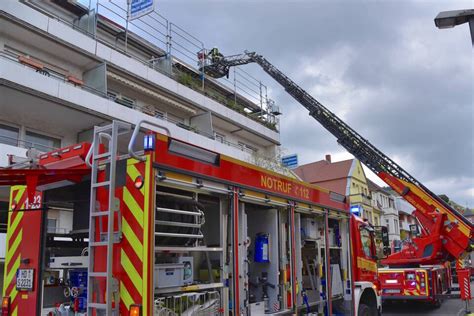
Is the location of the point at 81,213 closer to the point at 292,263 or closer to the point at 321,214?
the point at 292,263

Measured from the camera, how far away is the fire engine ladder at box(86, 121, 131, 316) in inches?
160

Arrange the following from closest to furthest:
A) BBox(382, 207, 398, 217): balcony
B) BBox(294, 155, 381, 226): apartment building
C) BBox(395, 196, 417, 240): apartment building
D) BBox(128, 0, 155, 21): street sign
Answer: BBox(128, 0, 155, 21): street sign < BBox(294, 155, 381, 226): apartment building < BBox(382, 207, 398, 217): balcony < BBox(395, 196, 417, 240): apartment building

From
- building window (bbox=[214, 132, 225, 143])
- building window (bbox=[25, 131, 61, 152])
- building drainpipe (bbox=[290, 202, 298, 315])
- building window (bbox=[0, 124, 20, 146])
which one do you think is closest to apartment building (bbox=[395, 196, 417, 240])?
building window (bbox=[214, 132, 225, 143])

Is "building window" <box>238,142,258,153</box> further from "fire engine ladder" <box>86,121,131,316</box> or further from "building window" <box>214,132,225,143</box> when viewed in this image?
"fire engine ladder" <box>86,121,131,316</box>

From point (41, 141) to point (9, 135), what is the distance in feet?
4.06

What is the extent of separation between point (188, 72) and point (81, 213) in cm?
2224

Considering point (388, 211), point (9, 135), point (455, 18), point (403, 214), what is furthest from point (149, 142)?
point (403, 214)

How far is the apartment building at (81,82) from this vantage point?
50.8 feet

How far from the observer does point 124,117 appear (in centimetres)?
1858

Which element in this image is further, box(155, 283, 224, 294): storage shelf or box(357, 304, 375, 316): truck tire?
box(357, 304, 375, 316): truck tire

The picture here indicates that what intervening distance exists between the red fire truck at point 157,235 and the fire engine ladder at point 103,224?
0.01 metres

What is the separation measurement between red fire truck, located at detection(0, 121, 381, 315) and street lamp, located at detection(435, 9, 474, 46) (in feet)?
12.1

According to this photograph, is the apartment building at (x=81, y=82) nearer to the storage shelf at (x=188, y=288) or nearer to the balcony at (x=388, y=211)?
the storage shelf at (x=188, y=288)

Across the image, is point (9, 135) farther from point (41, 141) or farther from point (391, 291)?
point (391, 291)
